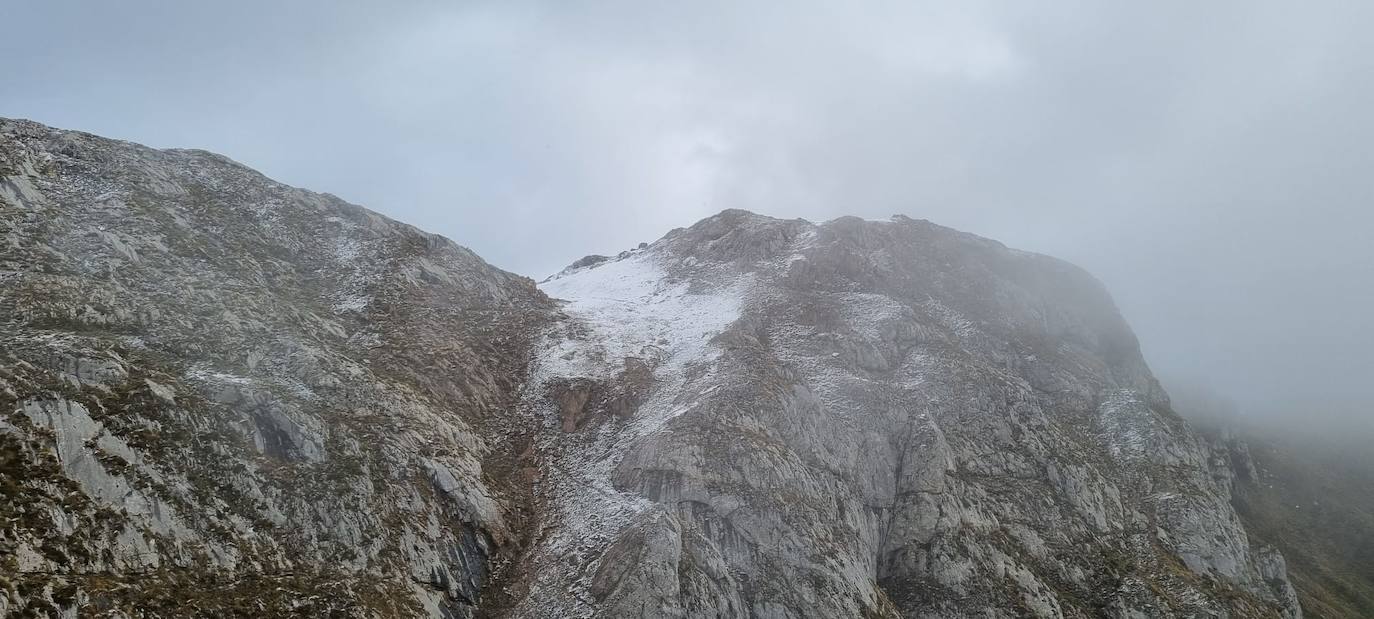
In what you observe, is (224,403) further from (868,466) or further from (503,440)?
(868,466)

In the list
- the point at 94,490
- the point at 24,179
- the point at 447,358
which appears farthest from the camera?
the point at 447,358

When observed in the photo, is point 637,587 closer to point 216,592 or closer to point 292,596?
point 292,596

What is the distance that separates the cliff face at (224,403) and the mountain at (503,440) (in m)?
0.12

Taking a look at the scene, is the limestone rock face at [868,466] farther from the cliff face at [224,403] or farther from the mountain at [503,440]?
the cliff face at [224,403]

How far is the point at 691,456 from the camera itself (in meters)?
31.2

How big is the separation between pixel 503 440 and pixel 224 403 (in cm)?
1225

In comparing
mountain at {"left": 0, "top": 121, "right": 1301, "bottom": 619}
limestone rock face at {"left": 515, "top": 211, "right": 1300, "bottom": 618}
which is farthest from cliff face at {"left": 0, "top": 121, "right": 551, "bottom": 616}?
limestone rock face at {"left": 515, "top": 211, "right": 1300, "bottom": 618}

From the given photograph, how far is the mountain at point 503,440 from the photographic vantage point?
1956 centimetres

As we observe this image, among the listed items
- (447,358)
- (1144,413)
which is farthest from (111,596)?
(1144,413)

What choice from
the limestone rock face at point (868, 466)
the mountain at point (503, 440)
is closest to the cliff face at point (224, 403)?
the mountain at point (503, 440)

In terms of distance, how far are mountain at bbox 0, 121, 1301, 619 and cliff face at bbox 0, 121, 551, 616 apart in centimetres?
12

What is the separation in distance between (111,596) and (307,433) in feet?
31.8

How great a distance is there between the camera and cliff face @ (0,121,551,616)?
17.5 meters

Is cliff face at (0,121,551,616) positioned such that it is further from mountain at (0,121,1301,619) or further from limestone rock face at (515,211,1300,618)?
limestone rock face at (515,211,1300,618)
